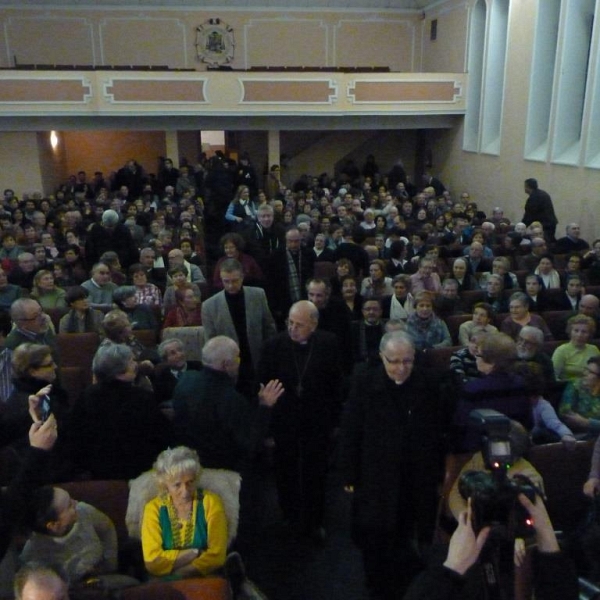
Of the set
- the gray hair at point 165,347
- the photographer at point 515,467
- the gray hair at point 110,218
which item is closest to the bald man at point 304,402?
the gray hair at point 165,347

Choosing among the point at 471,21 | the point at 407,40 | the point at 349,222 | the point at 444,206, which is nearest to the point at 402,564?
the point at 349,222

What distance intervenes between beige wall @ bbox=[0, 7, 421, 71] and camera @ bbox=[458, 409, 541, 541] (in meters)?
15.5

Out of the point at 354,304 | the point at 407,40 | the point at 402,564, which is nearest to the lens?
the point at 402,564

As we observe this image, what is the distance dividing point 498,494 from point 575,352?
273cm

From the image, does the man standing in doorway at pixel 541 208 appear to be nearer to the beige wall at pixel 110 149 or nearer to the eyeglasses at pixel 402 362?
the eyeglasses at pixel 402 362

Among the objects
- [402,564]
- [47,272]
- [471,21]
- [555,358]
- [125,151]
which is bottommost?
[402,564]

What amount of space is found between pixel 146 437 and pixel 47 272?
302 centimetres

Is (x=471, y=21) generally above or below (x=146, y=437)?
above

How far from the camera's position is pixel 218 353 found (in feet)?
9.03

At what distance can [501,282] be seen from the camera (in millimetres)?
5590

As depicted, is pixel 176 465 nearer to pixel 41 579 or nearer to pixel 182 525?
pixel 182 525

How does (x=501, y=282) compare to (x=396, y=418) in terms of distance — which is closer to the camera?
(x=396, y=418)

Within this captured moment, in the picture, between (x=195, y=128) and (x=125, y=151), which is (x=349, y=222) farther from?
(x=125, y=151)

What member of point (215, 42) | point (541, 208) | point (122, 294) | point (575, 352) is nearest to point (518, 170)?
point (541, 208)
